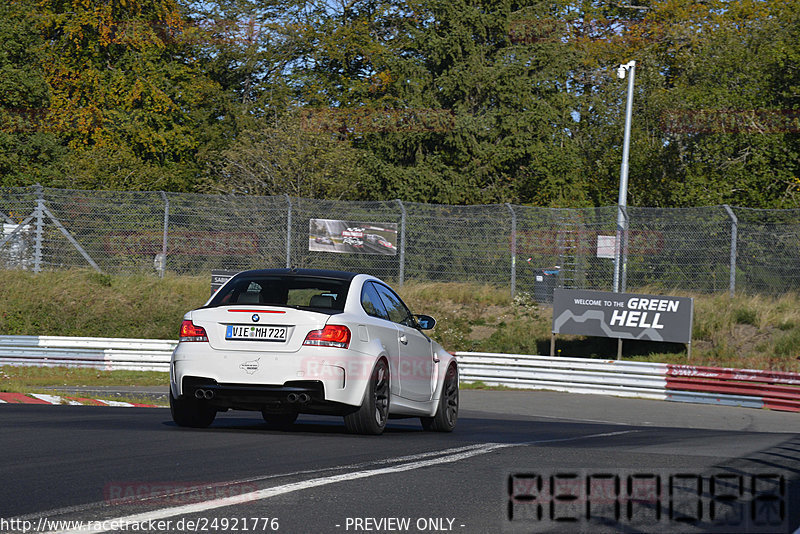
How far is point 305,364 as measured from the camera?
380 inches

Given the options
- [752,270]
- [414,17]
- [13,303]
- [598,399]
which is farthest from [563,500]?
[414,17]

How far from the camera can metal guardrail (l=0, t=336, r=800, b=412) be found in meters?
22.0

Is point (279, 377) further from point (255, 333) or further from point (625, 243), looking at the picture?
point (625, 243)

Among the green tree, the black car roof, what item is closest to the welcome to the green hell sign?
the black car roof

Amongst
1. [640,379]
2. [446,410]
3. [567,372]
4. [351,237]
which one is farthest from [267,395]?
[351,237]

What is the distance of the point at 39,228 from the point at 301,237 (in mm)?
6890

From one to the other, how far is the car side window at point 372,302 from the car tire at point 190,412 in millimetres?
1791

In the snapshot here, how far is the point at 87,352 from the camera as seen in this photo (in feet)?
82.7

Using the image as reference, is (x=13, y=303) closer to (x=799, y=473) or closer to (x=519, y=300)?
(x=519, y=300)

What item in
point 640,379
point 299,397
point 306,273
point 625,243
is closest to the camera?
point 299,397

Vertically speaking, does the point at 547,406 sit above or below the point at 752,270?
below

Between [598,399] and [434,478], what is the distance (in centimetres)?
1614

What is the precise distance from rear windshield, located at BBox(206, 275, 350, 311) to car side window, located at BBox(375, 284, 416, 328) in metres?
0.80

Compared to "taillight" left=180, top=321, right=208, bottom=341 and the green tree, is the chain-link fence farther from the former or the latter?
"taillight" left=180, top=321, right=208, bottom=341
